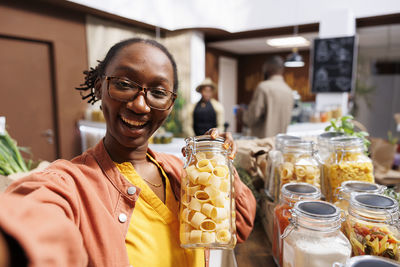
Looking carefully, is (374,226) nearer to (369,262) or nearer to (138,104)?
(369,262)

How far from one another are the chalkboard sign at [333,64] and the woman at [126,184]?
3743 mm

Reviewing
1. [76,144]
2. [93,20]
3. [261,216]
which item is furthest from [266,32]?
[261,216]

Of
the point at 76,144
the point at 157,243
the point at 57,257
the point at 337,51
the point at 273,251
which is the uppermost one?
the point at 337,51

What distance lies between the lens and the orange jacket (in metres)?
0.34

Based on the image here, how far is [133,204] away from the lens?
0.61 meters

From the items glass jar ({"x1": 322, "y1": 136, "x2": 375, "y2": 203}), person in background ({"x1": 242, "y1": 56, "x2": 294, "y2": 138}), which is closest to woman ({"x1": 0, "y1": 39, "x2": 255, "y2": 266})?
glass jar ({"x1": 322, "y1": 136, "x2": 375, "y2": 203})

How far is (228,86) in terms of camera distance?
732 centimetres

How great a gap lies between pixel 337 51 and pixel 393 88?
4.57 meters

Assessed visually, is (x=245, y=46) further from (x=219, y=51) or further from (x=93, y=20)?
(x=93, y=20)

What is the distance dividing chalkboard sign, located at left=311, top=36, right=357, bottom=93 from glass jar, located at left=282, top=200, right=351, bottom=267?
3793mm

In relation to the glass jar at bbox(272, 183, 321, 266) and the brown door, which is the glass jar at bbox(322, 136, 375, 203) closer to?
the glass jar at bbox(272, 183, 321, 266)

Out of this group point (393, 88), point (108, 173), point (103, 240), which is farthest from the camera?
point (393, 88)

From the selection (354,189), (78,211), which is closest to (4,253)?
(78,211)

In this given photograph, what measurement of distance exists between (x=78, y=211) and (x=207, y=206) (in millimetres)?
250
